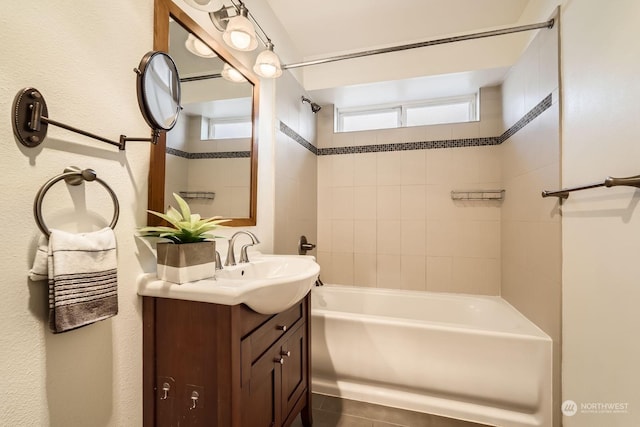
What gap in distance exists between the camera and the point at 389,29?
6.90ft

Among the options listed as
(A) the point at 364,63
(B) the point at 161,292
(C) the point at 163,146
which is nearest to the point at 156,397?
(B) the point at 161,292

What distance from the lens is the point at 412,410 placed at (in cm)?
160

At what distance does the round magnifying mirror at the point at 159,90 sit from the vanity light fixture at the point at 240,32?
0.37m

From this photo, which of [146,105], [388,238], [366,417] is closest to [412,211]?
[388,238]

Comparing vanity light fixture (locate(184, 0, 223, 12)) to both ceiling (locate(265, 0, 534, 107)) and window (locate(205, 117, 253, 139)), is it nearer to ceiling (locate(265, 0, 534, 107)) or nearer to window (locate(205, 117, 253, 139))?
window (locate(205, 117, 253, 139))

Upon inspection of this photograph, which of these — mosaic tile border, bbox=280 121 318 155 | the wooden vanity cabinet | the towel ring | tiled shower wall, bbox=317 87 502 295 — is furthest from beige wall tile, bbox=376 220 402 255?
the towel ring

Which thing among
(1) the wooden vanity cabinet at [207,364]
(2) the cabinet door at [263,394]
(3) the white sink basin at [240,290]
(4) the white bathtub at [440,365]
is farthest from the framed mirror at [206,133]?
(4) the white bathtub at [440,365]

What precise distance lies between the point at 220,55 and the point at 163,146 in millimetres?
652

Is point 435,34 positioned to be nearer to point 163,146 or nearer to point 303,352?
point 163,146

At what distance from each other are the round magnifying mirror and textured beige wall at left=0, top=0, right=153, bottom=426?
0.04 m

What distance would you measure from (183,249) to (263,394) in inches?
24.2

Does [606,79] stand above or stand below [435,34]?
below

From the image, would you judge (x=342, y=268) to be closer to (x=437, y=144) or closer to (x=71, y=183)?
(x=437, y=144)

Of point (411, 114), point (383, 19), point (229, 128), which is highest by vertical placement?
point (383, 19)
